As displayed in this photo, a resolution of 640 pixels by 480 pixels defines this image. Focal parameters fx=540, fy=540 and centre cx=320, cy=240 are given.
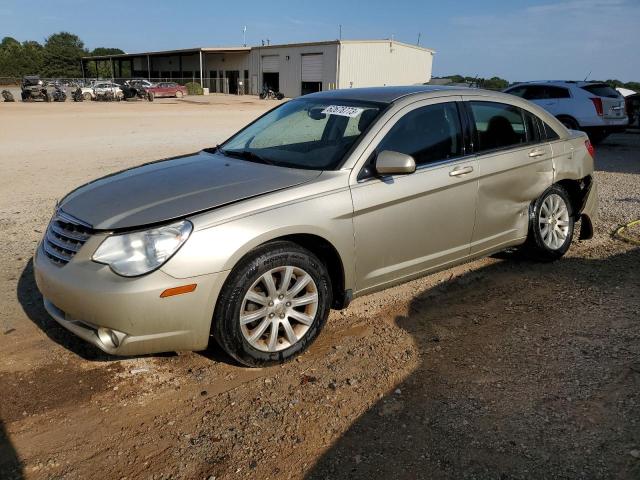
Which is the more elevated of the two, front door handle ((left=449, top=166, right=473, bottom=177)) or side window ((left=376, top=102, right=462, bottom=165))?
side window ((left=376, top=102, right=462, bottom=165))

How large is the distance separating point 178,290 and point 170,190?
0.76m

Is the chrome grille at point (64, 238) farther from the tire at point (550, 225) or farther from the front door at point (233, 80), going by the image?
the front door at point (233, 80)

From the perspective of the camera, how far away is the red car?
155ft

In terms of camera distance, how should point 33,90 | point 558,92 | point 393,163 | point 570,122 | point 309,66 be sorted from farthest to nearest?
1. point 309,66
2. point 33,90
3. point 558,92
4. point 570,122
5. point 393,163

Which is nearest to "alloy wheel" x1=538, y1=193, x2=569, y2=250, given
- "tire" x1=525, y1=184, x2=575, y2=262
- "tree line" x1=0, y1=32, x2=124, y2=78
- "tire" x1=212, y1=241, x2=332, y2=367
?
"tire" x1=525, y1=184, x2=575, y2=262

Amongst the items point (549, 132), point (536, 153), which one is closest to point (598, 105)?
point (549, 132)

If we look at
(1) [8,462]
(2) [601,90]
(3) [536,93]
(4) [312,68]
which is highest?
(4) [312,68]

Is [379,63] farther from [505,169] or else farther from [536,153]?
[505,169]

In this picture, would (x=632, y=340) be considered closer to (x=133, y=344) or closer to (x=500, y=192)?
(x=500, y=192)

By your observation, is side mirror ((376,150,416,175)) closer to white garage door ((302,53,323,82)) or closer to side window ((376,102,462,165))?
side window ((376,102,462,165))

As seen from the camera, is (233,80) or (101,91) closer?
(101,91)

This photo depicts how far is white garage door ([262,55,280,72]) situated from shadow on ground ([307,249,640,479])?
52387 mm

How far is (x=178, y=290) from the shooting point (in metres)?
2.96

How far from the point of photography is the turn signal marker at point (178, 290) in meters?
2.94
